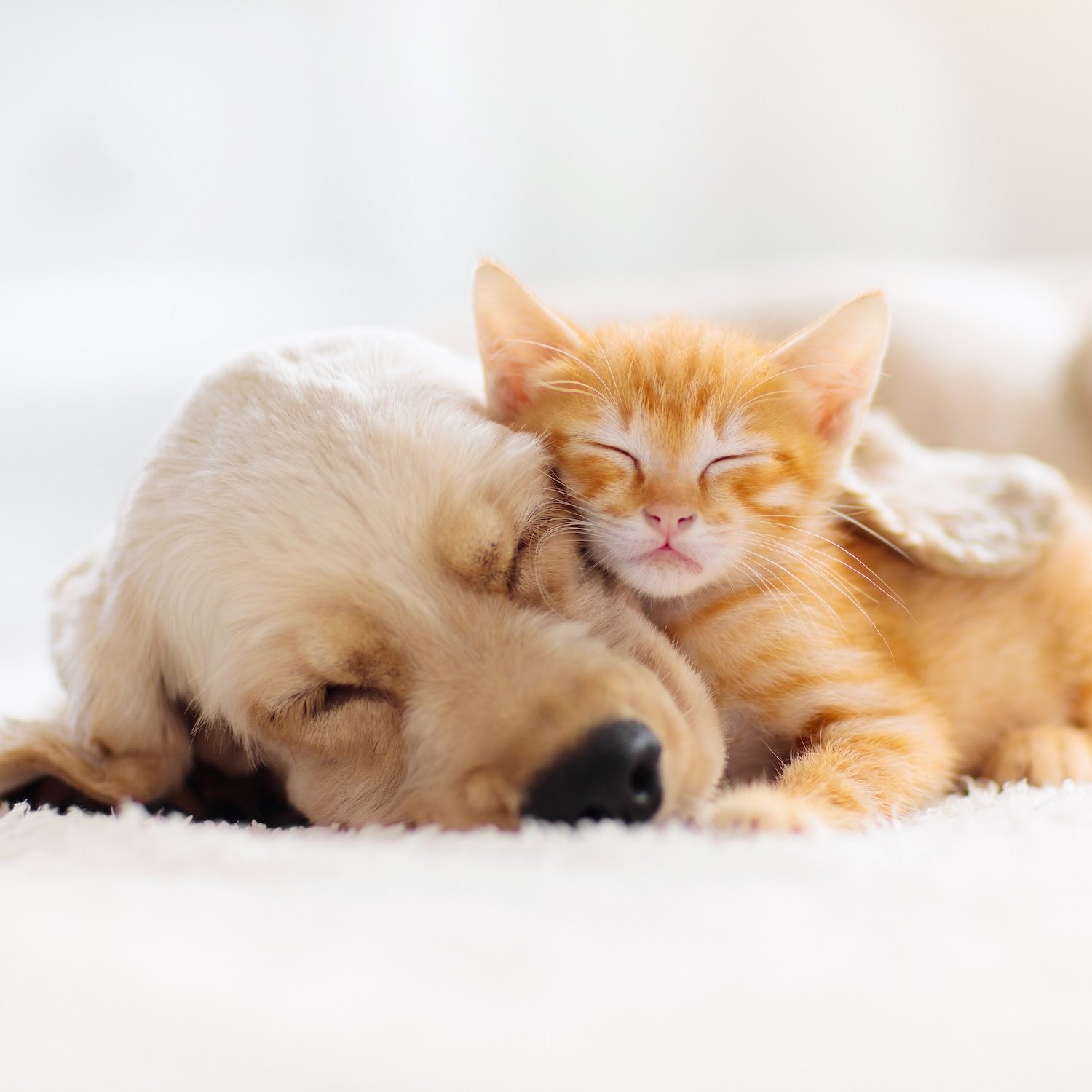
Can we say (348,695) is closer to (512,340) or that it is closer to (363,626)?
(363,626)

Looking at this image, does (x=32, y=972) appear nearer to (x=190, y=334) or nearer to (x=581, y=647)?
(x=581, y=647)

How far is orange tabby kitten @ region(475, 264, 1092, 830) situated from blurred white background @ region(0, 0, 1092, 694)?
7.28 feet

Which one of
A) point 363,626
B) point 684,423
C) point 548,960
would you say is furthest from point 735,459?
point 548,960

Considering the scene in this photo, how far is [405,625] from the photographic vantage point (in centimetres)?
137

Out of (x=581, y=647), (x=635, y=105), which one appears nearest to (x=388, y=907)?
(x=581, y=647)

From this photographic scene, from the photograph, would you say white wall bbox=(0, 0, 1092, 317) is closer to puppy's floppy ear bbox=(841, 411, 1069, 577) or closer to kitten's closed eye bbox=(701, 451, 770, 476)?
puppy's floppy ear bbox=(841, 411, 1069, 577)

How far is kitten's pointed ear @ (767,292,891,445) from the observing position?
1.62m

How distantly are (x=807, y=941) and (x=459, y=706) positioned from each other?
0.54 m

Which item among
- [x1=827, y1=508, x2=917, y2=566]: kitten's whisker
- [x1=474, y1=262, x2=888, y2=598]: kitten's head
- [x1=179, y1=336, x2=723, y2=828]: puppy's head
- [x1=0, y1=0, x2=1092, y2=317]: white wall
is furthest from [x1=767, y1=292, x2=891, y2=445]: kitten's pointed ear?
[x1=0, y1=0, x2=1092, y2=317]: white wall

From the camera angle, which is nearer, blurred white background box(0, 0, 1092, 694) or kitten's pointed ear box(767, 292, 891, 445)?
kitten's pointed ear box(767, 292, 891, 445)

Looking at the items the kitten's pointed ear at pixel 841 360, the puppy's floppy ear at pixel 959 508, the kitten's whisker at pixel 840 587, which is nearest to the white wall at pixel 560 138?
the puppy's floppy ear at pixel 959 508

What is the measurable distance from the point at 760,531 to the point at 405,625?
0.56m

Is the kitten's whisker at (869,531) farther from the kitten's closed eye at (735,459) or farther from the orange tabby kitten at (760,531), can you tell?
the kitten's closed eye at (735,459)

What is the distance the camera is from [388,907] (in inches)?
39.1
